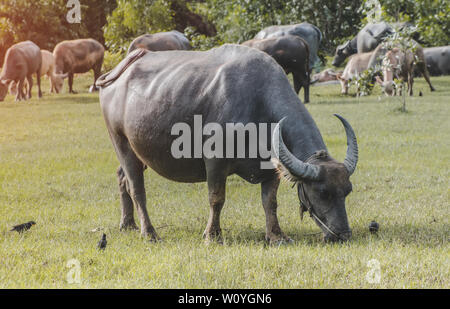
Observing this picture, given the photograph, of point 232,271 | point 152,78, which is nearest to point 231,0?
point 152,78

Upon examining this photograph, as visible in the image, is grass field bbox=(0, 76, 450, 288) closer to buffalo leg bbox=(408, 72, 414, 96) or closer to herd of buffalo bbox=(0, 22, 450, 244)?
herd of buffalo bbox=(0, 22, 450, 244)

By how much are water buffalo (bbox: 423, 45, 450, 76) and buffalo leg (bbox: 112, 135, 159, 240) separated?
20.6 metres

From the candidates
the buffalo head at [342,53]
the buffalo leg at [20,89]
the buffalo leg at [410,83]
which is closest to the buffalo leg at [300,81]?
the buffalo leg at [410,83]

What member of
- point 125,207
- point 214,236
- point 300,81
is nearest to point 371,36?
point 300,81

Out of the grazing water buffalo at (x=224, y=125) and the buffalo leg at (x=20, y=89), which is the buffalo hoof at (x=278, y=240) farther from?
the buffalo leg at (x=20, y=89)

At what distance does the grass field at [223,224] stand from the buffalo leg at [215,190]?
177 millimetres

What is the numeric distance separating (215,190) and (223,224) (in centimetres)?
106

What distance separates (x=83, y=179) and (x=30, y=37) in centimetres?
2112

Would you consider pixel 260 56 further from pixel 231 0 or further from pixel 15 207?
pixel 231 0

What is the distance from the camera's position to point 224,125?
5.45 m

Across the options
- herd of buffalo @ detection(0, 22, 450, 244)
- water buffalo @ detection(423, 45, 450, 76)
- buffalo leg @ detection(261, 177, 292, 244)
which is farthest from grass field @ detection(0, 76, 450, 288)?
water buffalo @ detection(423, 45, 450, 76)

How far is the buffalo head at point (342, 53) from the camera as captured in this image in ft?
87.0

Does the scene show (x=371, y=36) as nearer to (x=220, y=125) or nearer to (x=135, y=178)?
(x=135, y=178)

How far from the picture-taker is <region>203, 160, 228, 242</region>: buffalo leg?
554 centimetres
